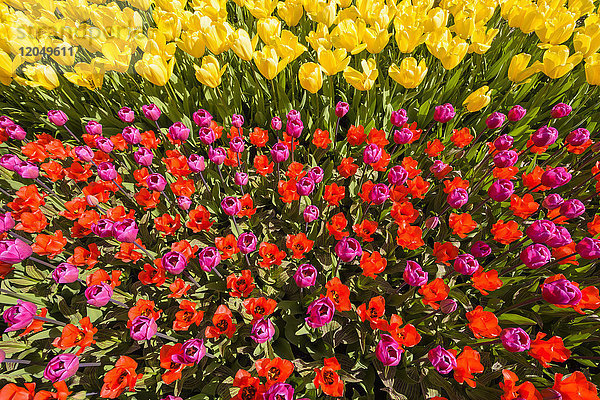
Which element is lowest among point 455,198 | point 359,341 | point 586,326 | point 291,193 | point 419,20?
point 359,341

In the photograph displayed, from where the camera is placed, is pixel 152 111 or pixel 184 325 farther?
pixel 152 111

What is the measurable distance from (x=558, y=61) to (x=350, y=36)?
59.8 inches

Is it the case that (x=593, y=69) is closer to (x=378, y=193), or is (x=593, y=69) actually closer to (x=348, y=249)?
(x=378, y=193)

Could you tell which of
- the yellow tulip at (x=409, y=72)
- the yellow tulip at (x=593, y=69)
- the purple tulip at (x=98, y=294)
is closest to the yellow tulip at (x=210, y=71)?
the yellow tulip at (x=409, y=72)

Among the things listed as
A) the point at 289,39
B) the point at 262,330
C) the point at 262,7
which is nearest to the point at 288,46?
the point at 289,39

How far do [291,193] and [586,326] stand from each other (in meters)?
1.93

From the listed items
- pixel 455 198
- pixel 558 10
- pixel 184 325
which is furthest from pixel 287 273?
pixel 558 10

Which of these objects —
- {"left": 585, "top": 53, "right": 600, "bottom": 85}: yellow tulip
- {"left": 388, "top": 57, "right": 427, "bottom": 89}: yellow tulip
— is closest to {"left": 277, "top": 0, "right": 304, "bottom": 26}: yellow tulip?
{"left": 388, "top": 57, "right": 427, "bottom": 89}: yellow tulip

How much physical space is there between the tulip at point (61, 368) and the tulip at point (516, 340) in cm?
189

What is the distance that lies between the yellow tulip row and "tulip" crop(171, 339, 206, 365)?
5.67ft

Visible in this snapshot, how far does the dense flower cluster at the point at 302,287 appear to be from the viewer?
1.37 m

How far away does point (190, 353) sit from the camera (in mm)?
1268

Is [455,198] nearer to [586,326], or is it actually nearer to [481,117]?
[586,326]

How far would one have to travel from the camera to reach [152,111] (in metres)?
2.11
